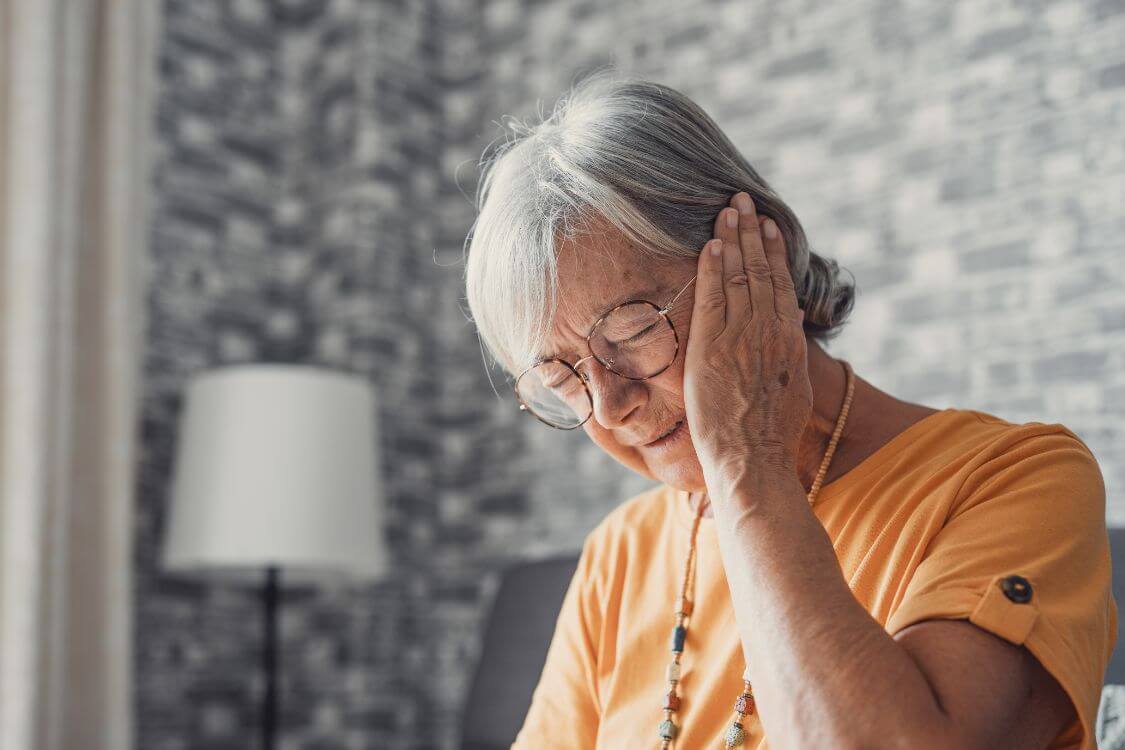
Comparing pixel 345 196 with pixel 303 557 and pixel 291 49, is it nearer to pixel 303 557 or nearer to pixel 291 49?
pixel 291 49

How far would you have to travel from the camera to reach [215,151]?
2.96 meters

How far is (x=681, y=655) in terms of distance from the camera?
4.27 feet

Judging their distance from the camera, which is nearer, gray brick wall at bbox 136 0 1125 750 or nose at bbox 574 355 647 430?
nose at bbox 574 355 647 430

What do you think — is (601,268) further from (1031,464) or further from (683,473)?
(1031,464)

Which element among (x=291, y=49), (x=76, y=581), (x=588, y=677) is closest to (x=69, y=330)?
(x=76, y=581)

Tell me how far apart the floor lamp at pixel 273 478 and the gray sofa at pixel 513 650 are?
14.0 inches

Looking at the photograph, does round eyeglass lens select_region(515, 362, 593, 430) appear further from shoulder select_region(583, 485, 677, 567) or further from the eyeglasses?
shoulder select_region(583, 485, 677, 567)

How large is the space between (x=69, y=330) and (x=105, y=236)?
21 centimetres

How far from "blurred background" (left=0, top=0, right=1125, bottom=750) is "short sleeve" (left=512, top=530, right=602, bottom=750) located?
801 millimetres

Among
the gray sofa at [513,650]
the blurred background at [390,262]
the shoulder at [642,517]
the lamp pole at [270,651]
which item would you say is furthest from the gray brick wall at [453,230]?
the shoulder at [642,517]

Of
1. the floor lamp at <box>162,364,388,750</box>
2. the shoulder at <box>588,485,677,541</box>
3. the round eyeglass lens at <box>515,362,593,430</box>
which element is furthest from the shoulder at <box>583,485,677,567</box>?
the floor lamp at <box>162,364,388,750</box>

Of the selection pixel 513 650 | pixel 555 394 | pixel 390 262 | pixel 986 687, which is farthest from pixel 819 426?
pixel 390 262

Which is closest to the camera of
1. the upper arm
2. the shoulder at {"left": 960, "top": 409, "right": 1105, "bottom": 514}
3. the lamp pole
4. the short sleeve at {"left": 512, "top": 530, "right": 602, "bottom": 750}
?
the upper arm

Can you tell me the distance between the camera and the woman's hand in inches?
43.5
